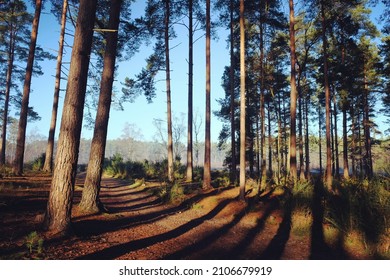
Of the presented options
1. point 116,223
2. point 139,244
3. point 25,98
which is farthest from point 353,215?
point 25,98

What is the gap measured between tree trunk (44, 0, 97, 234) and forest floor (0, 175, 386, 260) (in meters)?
0.37

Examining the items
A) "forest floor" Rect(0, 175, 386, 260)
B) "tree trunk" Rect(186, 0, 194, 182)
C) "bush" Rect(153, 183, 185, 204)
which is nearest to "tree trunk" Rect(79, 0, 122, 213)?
"forest floor" Rect(0, 175, 386, 260)

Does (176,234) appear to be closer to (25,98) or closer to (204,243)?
(204,243)

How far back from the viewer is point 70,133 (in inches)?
180

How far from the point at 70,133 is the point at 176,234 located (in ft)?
10.3

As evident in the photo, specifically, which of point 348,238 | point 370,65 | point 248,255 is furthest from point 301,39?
point 248,255

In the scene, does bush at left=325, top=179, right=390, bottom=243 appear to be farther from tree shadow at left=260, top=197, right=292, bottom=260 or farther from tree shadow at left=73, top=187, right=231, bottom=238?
tree shadow at left=73, top=187, right=231, bottom=238

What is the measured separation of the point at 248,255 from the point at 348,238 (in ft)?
7.60

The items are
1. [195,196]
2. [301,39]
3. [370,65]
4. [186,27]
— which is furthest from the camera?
[370,65]

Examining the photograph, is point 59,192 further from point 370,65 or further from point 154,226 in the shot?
point 370,65

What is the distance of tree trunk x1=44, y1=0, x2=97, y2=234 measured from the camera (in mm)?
4359

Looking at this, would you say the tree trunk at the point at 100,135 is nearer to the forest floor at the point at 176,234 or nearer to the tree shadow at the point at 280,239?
the forest floor at the point at 176,234

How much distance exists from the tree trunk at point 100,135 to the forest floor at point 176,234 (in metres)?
0.42
